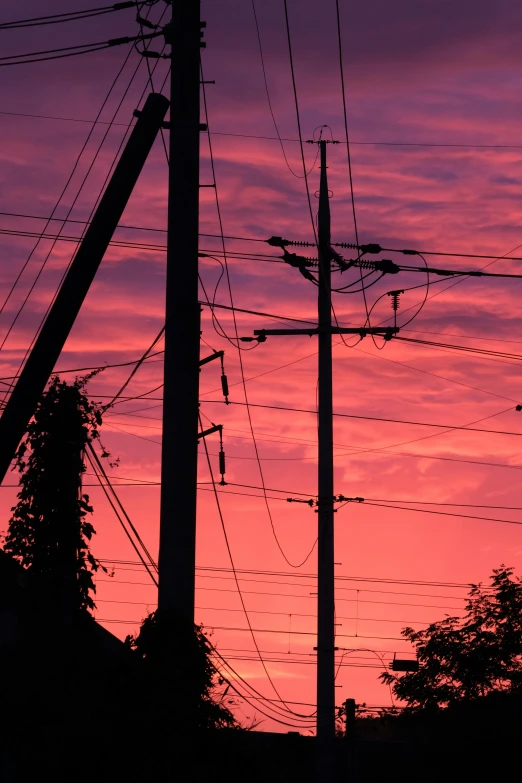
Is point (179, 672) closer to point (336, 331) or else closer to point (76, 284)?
point (76, 284)

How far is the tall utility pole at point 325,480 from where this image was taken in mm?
33562

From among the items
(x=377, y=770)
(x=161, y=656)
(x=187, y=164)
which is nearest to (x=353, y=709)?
(x=377, y=770)

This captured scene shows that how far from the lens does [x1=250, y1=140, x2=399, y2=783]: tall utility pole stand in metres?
33.6

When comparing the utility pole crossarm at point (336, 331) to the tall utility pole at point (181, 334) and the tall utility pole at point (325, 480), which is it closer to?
the tall utility pole at point (325, 480)

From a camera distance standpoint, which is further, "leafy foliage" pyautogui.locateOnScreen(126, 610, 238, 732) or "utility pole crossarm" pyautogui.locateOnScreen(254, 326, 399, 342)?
"utility pole crossarm" pyautogui.locateOnScreen(254, 326, 399, 342)

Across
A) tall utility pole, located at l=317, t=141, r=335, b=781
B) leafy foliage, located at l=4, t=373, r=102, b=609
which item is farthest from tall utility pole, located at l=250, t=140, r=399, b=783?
leafy foliage, located at l=4, t=373, r=102, b=609

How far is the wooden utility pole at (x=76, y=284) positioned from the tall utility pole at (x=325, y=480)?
14980mm

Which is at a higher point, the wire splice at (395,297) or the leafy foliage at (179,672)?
the wire splice at (395,297)

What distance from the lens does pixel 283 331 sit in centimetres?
3762

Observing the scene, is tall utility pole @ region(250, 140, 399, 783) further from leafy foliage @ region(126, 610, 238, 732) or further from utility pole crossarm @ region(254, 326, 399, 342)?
leafy foliage @ region(126, 610, 238, 732)

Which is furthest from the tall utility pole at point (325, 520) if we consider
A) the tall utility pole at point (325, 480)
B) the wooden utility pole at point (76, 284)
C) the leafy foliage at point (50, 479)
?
the wooden utility pole at point (76, 284)

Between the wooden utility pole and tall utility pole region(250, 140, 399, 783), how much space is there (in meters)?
15.0

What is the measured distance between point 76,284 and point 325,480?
672 inches

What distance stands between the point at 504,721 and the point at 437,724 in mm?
5485
